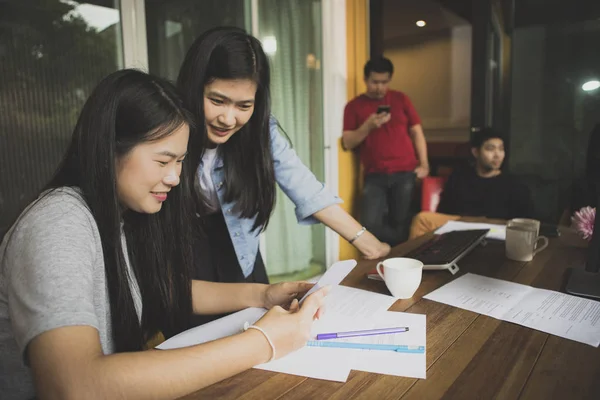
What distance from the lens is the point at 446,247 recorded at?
4.34ft

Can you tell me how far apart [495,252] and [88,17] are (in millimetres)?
1957

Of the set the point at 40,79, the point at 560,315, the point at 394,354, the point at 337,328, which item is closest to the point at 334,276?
the point at 337,328

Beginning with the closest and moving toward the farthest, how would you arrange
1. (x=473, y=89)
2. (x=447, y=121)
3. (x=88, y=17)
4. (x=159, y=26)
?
(x=88, y=17), (x=159, y=26), (x=473, y=89), (x=447, y=121)

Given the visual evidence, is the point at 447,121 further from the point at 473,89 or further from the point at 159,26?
the point at 159,26

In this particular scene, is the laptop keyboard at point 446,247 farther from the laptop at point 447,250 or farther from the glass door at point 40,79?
the glass door at point 40,79

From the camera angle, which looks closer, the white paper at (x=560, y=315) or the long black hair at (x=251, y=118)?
the white paper at (x=560, y=315)

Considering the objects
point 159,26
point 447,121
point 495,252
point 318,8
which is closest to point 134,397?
point 495,252

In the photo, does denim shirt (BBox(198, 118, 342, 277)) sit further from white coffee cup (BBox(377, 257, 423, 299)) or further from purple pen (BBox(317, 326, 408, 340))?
purple pen (BBox(317, 326, 408, 340))

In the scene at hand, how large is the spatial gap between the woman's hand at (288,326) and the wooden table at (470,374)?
0.20ft

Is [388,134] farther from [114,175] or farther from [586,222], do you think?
[114,175]

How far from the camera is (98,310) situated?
80 cm

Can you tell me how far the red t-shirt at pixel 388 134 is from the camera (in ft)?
11.1

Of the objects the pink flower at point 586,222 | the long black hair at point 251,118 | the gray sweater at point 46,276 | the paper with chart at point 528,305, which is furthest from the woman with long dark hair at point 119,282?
the pink flower at point 586,222

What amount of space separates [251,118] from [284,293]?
1.77 feet
